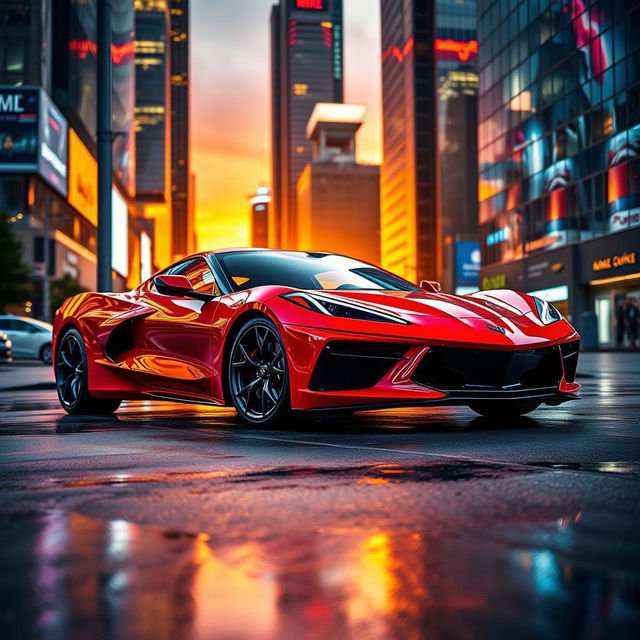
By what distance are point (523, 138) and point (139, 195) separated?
105 meters

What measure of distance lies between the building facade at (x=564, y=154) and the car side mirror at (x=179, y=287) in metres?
30.1

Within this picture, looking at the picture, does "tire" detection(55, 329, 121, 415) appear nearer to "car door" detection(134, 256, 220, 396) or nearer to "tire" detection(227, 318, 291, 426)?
"car door" detection(134, 256, 220, 396)

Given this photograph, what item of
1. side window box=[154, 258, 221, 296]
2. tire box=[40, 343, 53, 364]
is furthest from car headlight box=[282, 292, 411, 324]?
tire box=[40, 343, 53, 364]

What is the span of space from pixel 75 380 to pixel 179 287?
5.76 ft

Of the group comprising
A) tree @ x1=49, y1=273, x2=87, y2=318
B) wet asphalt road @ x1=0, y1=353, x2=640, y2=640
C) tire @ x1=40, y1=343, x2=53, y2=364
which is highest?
tree @ x1=49, y1=273, x2=87, y2=318

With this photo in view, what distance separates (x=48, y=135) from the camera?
63156mm

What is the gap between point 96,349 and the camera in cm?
727

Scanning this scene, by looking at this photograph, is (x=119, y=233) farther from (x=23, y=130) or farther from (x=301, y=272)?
(x=301, y=272)

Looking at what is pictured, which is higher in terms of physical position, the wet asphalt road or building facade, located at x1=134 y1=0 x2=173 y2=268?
building facade, located at x1=134 y1=0 x2=173 y2=268

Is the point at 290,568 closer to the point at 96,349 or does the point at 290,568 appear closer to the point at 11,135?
the point at 96,349

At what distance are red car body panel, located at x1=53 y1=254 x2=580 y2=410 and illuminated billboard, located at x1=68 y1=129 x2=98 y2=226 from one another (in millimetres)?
67653

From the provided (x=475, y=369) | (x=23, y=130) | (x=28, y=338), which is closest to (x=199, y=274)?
(x=475, y=369)

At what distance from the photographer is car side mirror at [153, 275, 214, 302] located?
635 centimetres

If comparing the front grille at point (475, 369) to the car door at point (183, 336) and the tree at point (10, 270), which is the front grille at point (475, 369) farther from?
the tree at point (10, 270)
